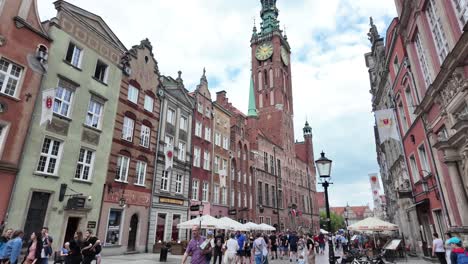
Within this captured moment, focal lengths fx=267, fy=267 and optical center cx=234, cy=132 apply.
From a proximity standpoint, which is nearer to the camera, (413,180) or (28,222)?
(28,222)

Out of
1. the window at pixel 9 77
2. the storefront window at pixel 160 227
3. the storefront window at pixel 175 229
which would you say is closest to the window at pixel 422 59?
the storefront window at pixel 160 227

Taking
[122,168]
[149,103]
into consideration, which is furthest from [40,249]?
[149,103]

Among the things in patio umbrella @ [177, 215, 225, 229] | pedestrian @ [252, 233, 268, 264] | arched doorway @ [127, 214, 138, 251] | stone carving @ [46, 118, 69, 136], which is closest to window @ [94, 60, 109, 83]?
stone carving @ [46, 118, 69, 136]

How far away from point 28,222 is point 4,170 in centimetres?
297

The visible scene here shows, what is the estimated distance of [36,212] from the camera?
14.2 m

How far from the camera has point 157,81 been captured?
24688mm

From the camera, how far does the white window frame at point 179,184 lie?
82.3 ft

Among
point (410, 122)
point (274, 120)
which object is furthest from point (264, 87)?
point (410, 122)

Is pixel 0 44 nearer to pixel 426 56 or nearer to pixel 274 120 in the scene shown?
pixel 426 56

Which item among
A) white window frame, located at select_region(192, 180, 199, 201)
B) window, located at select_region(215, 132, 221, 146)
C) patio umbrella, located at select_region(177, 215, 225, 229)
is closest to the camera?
patio umbrella, located at select_region(177, 215, 225, 229)

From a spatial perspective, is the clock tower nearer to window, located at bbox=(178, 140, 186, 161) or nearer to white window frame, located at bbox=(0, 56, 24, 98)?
window, located at bbox=(178, 140, 186, 161)

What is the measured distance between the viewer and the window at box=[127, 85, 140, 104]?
2161 cm

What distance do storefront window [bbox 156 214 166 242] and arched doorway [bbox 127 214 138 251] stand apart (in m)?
2.21

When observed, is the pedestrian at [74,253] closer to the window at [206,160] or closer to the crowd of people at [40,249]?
the crowd of people at [40,249]
